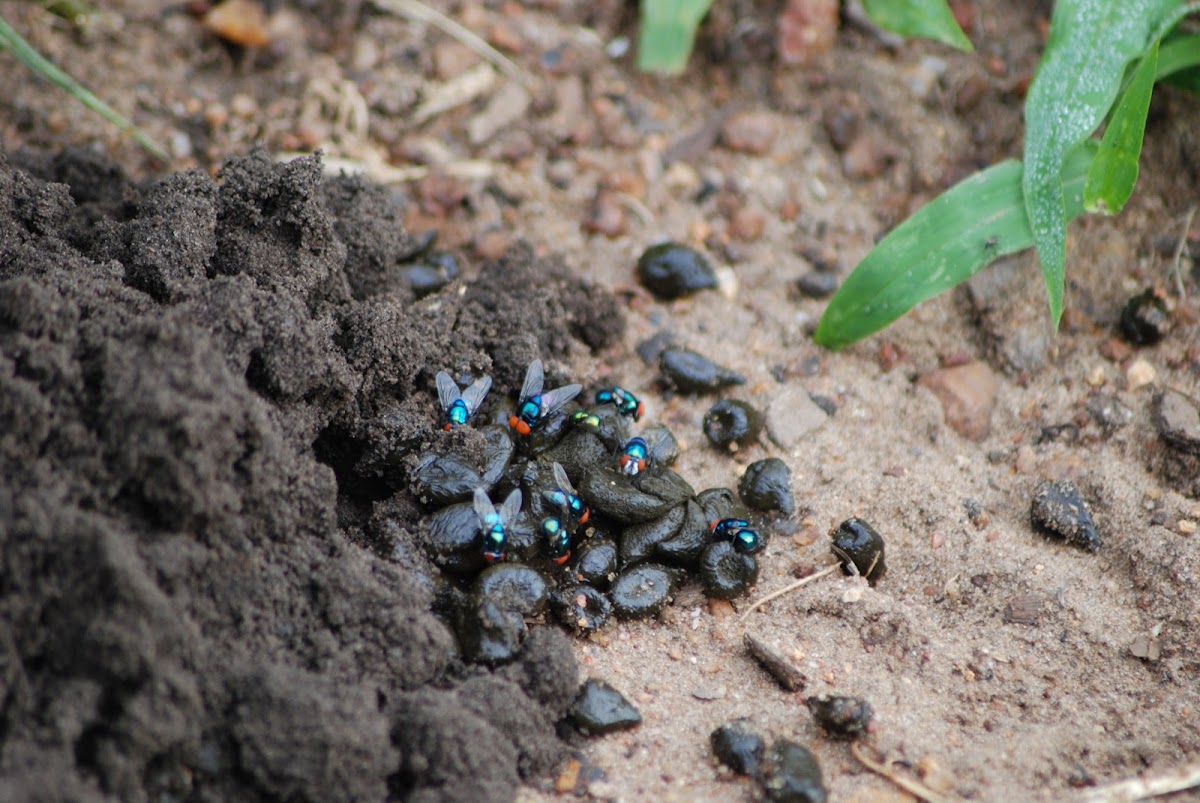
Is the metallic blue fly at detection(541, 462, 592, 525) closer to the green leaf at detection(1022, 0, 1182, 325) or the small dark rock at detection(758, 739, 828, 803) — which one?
the small dark rock at detection(758, 739, 828, 803)

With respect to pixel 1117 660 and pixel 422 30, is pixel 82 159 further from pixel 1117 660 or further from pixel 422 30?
pixel 1117 660

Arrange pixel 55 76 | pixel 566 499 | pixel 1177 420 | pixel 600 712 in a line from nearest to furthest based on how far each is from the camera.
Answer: pixel 600 712, pixel 566 499, pixel 1177 420, pixel 55 76

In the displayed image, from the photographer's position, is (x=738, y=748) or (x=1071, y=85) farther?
(x=1071, y=85)

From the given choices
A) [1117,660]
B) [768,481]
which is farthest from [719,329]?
[1117,660]

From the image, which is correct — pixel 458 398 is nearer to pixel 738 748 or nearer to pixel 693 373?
pixel 693 373

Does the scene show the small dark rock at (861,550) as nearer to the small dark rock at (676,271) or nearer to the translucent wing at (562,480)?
the translucent wing at (562,480)

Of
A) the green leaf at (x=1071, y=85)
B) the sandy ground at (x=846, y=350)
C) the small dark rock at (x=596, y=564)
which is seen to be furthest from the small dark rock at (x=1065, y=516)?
the small dark rock at (x=596, y=564)

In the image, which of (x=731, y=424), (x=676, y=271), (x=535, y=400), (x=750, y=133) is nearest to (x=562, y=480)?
(x=535, y=400)
